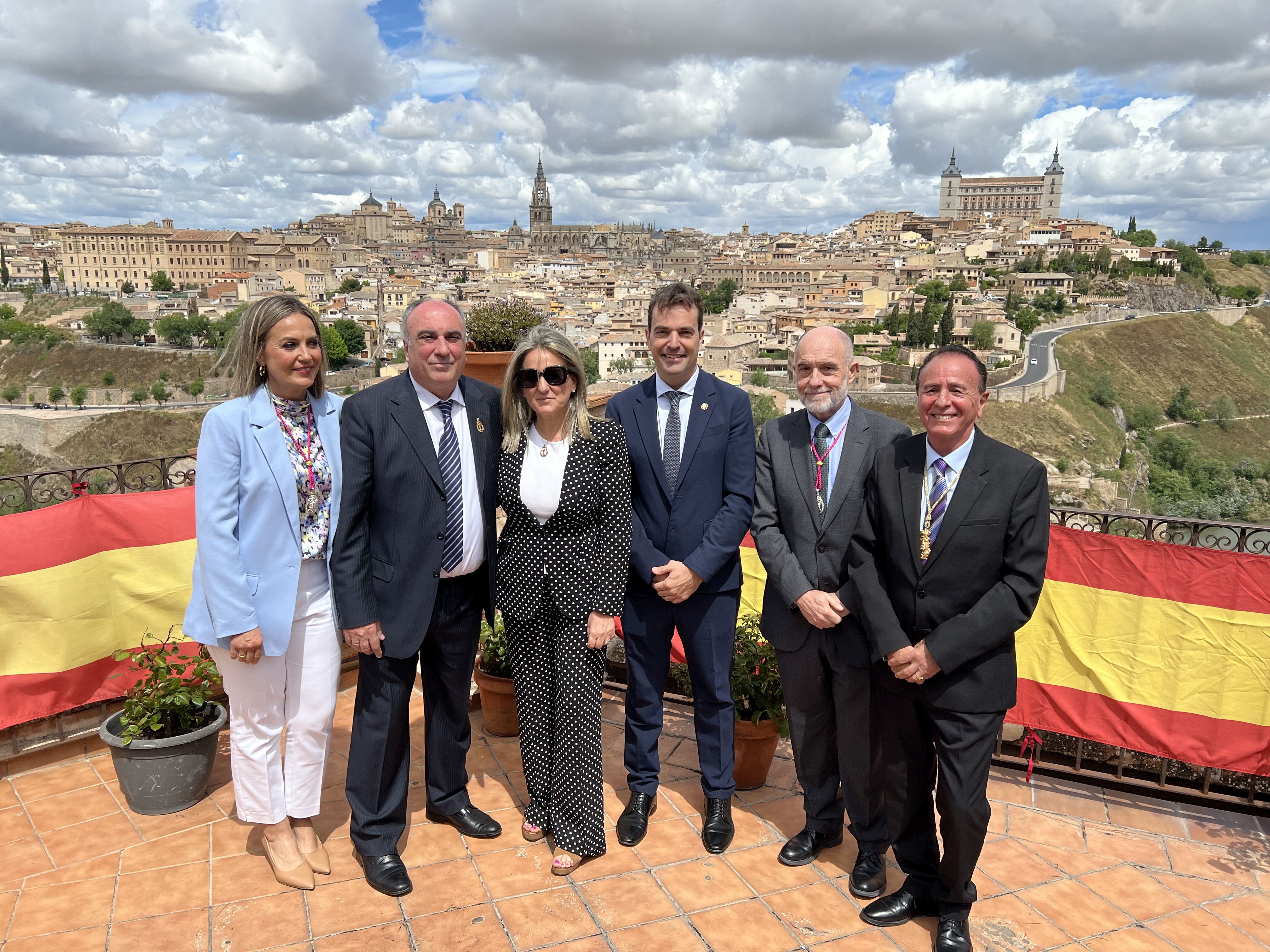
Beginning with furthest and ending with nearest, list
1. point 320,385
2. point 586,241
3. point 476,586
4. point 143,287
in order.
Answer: point 586,241
point 143,287
point 476,586
point 320,385

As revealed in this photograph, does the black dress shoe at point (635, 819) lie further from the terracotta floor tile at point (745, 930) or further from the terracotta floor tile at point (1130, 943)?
the terracotta floor tile at point (1130, 943)

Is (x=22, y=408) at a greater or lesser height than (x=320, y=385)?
lesser

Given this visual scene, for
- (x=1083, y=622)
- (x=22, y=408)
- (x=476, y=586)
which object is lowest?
(x=22, y=408)

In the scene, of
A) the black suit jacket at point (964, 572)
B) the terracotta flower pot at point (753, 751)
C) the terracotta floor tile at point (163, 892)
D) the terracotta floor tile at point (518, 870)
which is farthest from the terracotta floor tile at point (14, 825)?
the black suit jacket at point (964, 572)

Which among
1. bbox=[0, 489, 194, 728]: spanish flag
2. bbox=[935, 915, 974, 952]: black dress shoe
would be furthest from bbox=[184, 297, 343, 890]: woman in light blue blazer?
bbox=[935, 915, 974, 952]: black dress shoe

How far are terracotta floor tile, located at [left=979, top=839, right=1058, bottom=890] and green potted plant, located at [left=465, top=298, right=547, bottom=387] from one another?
3726 millimetres

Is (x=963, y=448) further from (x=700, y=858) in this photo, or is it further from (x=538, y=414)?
(x=700, y=858)

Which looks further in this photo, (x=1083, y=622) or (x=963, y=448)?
(x=1083, y=622)

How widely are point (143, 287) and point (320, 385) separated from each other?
10139 cm

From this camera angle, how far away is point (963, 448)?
2.56 metres

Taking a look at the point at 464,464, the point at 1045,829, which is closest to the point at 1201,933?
the point at 1045,829

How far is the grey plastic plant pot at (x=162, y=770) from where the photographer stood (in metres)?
3.17

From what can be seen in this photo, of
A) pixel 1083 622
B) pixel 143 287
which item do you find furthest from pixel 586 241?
pixel 1083 622

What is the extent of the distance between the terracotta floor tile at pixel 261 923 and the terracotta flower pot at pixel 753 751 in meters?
1.67
